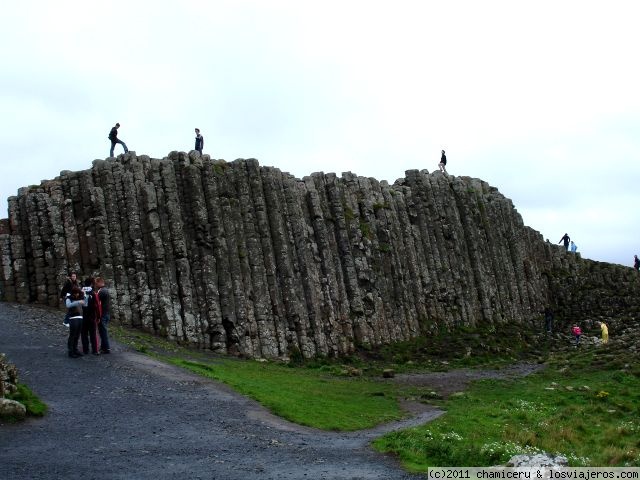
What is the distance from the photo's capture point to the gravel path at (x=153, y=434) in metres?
15.0

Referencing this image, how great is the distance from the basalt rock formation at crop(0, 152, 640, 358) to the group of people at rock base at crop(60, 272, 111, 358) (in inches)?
283

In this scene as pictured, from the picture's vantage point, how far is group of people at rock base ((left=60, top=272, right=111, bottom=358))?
2542 centimetres

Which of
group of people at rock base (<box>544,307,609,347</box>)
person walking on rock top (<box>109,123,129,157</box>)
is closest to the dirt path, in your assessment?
person walking on rock top (<box>109,123,129,157</box>)

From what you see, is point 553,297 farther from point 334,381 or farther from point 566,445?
point 566,445

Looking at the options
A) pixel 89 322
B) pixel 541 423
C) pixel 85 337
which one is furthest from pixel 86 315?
pixel 541 423

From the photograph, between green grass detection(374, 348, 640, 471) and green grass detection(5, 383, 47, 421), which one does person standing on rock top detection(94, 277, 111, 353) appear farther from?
green grass detection(374, 348, 640, 471)

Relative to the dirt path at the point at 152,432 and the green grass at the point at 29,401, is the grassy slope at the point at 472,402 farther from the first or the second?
the green grass at the point at 29,401

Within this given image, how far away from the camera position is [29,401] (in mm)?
19000

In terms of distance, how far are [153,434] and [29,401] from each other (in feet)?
11.2

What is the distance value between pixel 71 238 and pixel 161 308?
16.1ft

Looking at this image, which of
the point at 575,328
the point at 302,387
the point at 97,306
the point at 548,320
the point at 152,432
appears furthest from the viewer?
the point at 548,320

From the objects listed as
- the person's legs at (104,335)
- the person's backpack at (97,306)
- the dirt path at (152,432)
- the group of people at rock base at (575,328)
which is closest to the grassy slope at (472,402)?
the dirt path at (152,432)

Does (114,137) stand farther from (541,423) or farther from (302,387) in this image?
(541,423)

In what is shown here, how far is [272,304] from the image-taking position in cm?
3738
